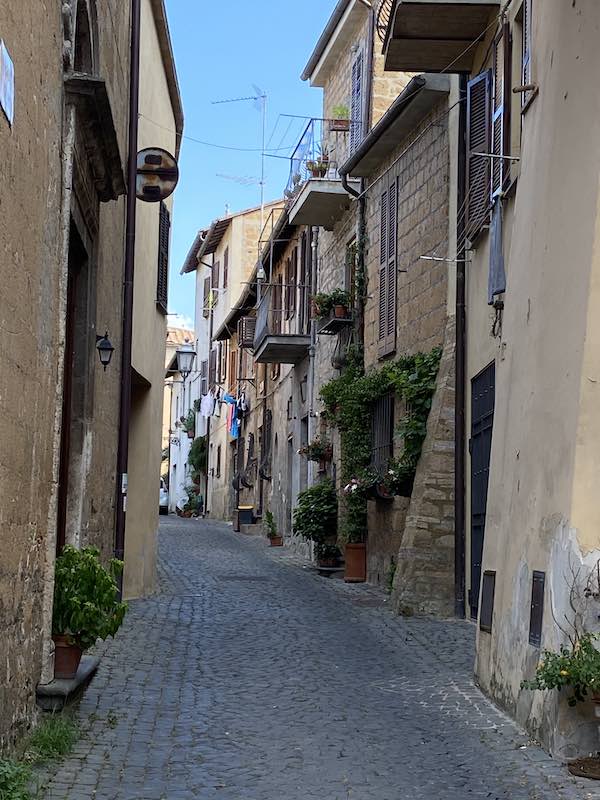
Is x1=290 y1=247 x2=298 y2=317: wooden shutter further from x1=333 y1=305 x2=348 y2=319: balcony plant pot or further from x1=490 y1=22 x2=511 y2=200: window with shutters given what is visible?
x1=490 y1=22 x2=511 y2=200: window with shutters

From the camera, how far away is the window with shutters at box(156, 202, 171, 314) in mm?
15820

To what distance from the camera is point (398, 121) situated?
1476cm

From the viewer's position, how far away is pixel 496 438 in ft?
28.1

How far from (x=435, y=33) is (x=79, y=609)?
24.7ft

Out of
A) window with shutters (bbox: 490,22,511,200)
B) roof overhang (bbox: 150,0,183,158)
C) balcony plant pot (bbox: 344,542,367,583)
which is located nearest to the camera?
window with shutters (bbox: 490,22,511,200)

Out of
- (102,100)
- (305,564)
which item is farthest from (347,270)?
(102,100)

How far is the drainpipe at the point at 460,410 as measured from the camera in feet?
39.2

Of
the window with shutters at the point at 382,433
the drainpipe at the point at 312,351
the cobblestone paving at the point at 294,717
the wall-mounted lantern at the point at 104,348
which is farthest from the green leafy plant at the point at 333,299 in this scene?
the wall-mounted lantern at the point at 104,348

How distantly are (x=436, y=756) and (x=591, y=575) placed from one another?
1303mm

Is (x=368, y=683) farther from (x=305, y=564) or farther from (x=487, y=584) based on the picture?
(x=305, y=564)

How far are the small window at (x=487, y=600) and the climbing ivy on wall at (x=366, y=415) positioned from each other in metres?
5.06

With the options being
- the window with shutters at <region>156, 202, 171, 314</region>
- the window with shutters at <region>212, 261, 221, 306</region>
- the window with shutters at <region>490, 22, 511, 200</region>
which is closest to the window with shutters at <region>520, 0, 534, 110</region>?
the window with shutters at <region>490, 22, 511, 200</region>

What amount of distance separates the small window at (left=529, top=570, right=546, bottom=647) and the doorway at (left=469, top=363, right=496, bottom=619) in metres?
4.24

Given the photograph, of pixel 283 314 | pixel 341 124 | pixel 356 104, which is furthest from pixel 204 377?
pixel 356 104
